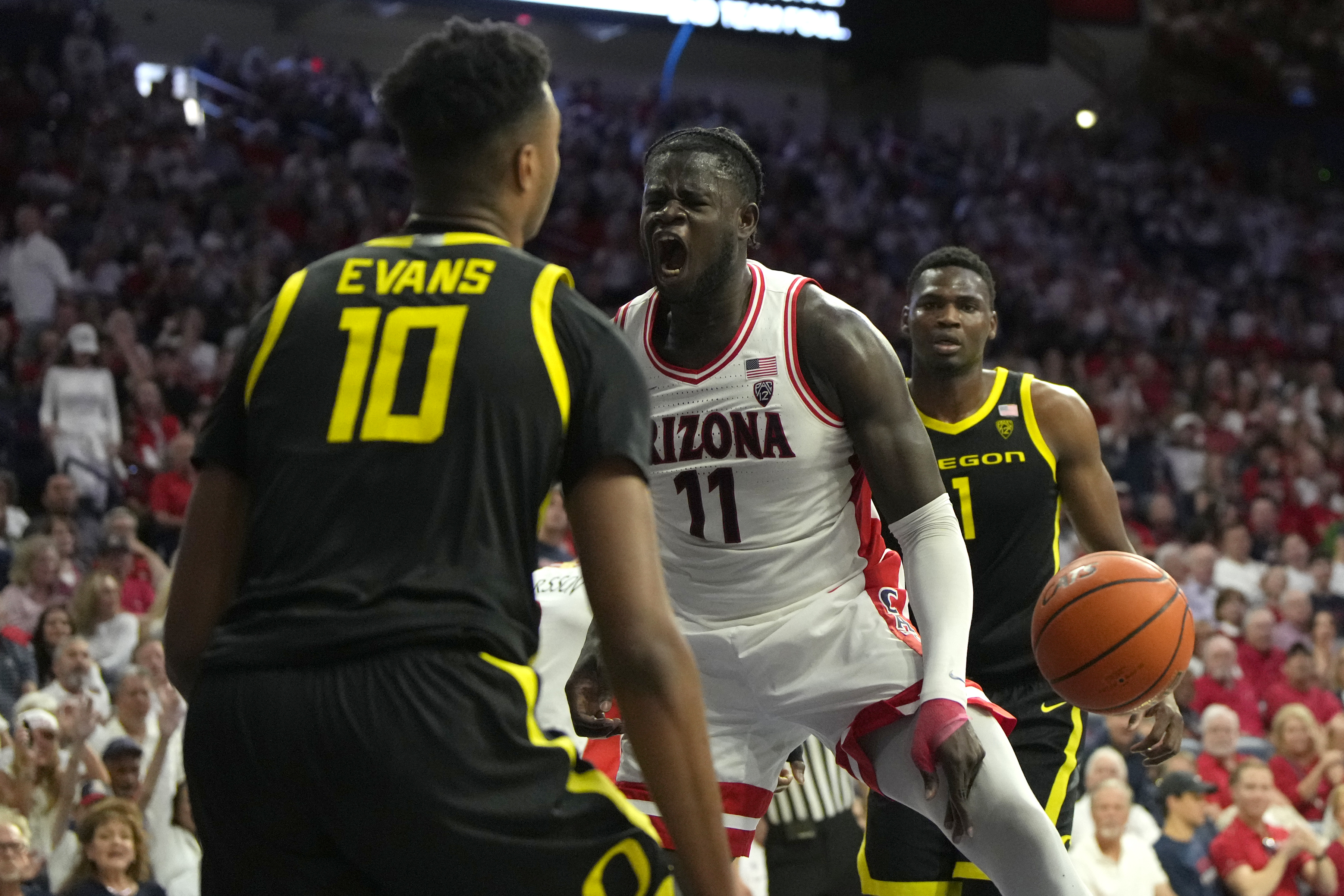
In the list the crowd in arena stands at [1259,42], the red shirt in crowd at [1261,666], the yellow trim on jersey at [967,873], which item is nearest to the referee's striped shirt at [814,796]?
the yellow trim on jersey at [967,873]

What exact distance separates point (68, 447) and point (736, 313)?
6.86 m

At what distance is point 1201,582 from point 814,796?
18.7 ft

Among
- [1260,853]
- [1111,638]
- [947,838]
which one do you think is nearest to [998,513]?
[1111,638]

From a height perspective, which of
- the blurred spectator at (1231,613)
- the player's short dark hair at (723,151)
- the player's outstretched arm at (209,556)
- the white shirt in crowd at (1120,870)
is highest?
the player's short dark hair at (723,151)

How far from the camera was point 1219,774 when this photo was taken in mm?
8430

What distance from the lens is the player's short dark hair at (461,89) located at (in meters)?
2.14

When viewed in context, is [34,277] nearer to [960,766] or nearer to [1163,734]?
[1163,734]

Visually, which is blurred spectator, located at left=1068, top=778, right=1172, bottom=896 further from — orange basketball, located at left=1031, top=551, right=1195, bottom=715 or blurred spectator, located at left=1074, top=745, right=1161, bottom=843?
orange basketball, located at left=1031, top=551, right=1195, bottom=715

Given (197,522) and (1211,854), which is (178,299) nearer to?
(1211,854)

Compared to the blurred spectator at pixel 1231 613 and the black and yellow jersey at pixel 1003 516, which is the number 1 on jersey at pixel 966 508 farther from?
the blurred spectator at pixel 1231 613

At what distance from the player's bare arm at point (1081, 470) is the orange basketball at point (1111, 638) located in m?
0.44

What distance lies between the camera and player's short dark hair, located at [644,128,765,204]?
143 inches

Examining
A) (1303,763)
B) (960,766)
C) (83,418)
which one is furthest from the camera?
(83,418)

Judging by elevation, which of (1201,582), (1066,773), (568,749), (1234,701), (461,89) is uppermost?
(461,89)
